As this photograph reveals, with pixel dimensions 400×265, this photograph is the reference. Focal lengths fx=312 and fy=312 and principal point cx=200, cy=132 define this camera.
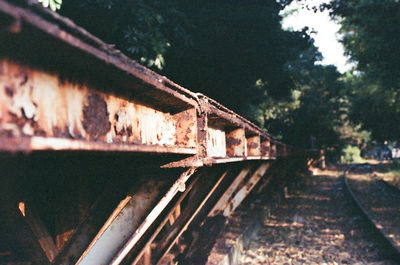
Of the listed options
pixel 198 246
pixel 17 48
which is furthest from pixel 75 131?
pixel 198 246

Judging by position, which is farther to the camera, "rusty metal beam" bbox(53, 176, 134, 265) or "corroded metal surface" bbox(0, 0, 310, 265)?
"rusty metal beam" bbox(53, 176, 134, 265)

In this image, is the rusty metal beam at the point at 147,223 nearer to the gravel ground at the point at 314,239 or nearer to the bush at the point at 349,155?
the gravel ground at the point at 314,239

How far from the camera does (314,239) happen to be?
22.0ft

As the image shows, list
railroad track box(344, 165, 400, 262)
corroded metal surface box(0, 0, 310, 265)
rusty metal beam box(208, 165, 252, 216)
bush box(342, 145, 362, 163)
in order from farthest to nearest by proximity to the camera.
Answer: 1. bush box(342, 145, 362, 163)
2. railroad track box(344, 165, 400, 262)
3. rusty metal beam box(208, 165, 252, 216)
4. corroded metal surface box(0, 0, 310, 265)

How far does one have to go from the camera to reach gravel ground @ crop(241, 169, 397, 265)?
549 cm

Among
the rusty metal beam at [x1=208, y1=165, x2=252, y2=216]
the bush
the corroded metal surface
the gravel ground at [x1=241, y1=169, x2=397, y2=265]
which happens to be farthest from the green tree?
the bush

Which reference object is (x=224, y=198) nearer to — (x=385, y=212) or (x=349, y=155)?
(x=385, y=212)

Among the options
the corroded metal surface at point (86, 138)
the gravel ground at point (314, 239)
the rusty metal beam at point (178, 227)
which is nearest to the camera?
the corroded metal surface at point (86, 138)

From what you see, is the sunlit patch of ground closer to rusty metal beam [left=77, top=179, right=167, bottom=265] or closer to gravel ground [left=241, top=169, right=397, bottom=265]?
gravel ground [left=241, top=169, right=397, bottom=265]

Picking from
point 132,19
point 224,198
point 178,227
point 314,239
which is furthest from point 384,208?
point 132,19

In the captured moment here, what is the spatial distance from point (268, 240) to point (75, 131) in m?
6.17

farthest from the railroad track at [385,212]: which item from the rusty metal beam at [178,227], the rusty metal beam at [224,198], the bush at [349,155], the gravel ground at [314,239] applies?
the bush at [349,155]

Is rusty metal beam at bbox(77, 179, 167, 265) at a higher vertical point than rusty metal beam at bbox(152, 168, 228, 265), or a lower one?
higher

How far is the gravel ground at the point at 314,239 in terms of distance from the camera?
18.0 ft
